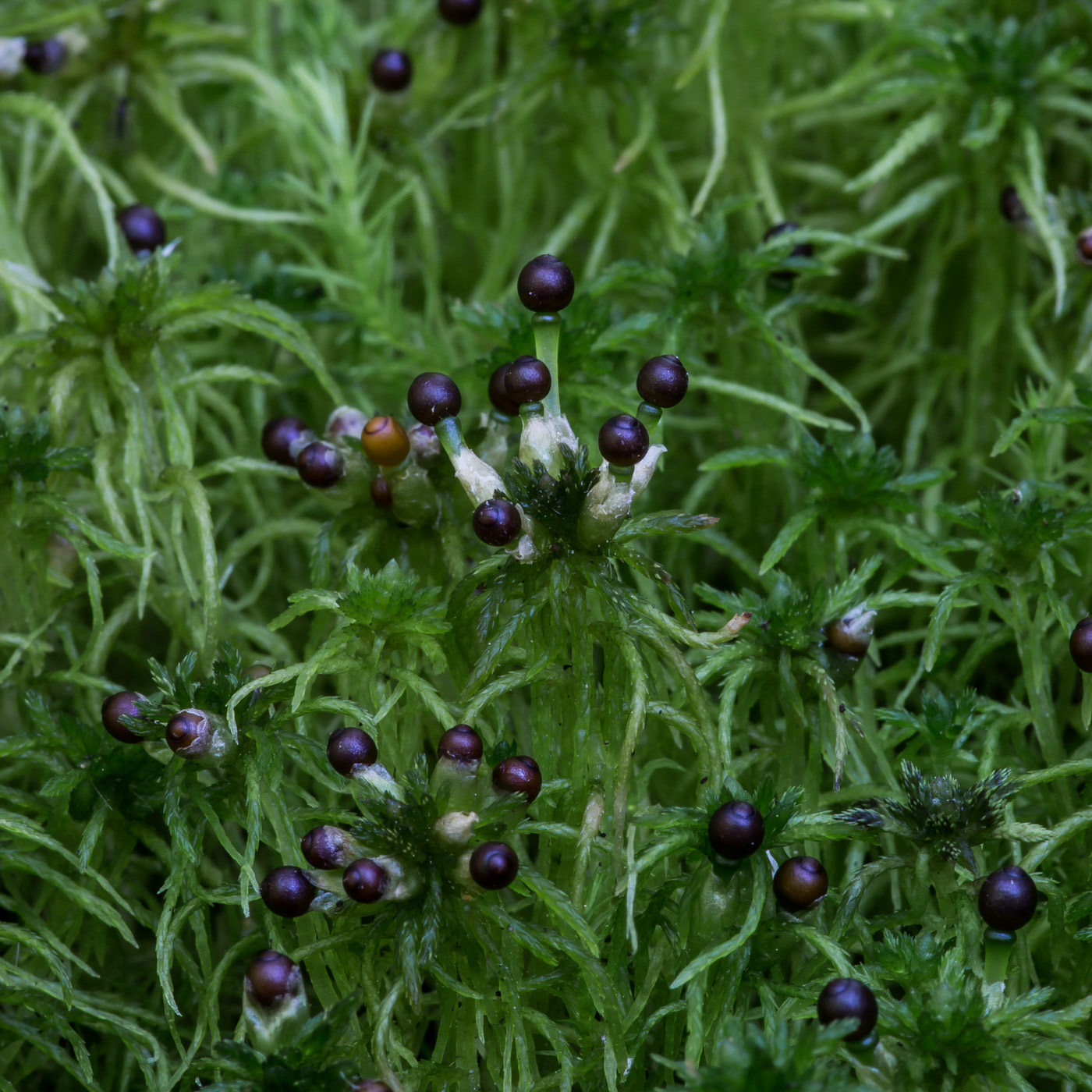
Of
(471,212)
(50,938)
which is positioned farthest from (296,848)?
(471,212)

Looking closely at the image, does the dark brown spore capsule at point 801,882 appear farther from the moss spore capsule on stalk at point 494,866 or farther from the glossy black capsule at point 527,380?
the glossy black capsule at point 527,380

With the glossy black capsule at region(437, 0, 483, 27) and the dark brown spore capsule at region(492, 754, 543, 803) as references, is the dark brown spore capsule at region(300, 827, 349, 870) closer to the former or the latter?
the dark brown spore capsule at region(492, 754, 543, 803)

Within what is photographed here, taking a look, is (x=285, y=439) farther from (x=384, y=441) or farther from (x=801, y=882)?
(x=801, y=882)

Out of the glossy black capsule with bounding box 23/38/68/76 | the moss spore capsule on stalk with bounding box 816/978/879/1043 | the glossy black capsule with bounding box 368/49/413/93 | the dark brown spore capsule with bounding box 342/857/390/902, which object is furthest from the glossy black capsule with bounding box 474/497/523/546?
the glossy black capsule with bounding box 23/38/68/76

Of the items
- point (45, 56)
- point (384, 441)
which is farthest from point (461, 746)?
point (45, 56)

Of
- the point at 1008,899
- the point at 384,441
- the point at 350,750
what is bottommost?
the point at 1008,899

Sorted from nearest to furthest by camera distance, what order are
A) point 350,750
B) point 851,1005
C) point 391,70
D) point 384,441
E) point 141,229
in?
point 851,1005, point 350,750, point 384,441, point 141,229, point 391,70
